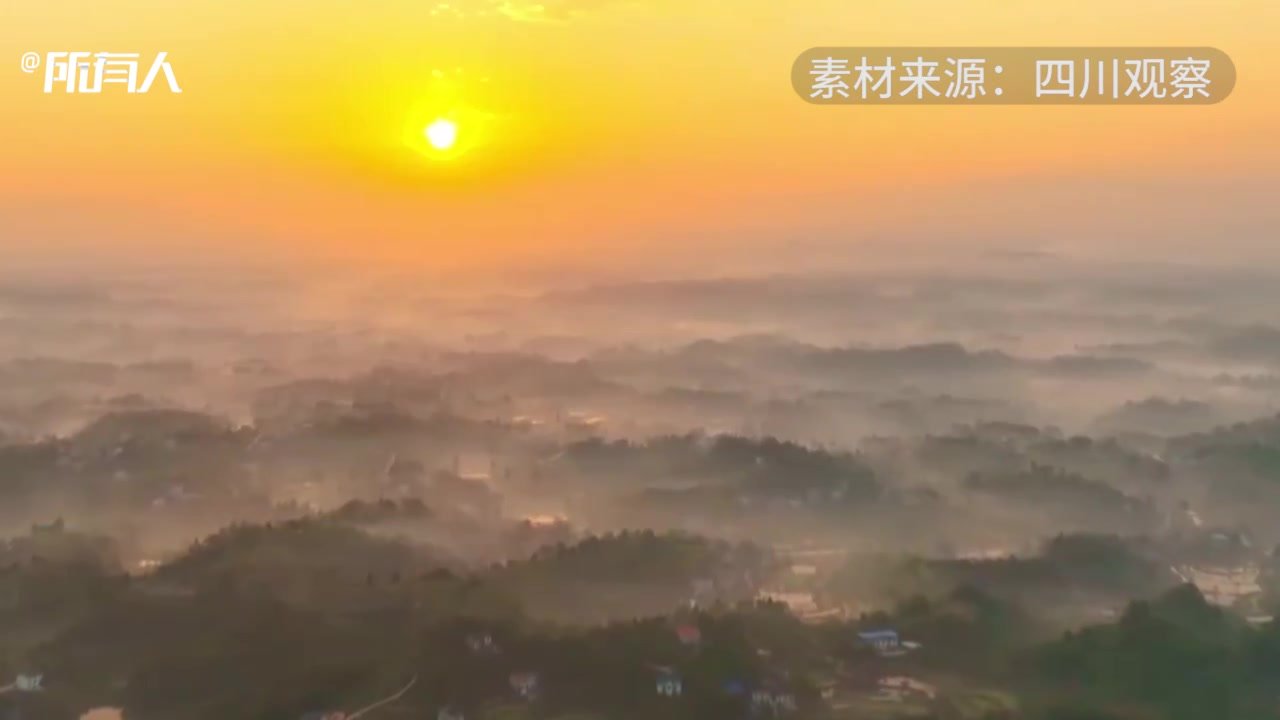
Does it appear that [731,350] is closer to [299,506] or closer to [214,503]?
[299,506]

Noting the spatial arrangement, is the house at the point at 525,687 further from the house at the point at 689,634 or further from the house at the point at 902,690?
the house at the point at 902,690

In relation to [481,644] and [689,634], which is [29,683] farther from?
[689,634]

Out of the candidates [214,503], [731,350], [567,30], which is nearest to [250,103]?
[567,30]

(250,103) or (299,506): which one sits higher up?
(250,103)

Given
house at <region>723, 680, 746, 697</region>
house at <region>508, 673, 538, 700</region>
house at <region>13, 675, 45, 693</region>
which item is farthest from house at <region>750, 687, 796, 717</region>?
house at <region>13, 675, 45, 693</region>

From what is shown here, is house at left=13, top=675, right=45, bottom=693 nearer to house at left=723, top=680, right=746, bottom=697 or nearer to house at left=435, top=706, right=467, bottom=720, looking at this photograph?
house at left=435, top=706, right=467, bottom=720

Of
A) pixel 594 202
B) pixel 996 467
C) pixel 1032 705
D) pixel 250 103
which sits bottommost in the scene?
pixel 1032 705

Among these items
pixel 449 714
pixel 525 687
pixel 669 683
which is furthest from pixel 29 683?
pixel 669 683
